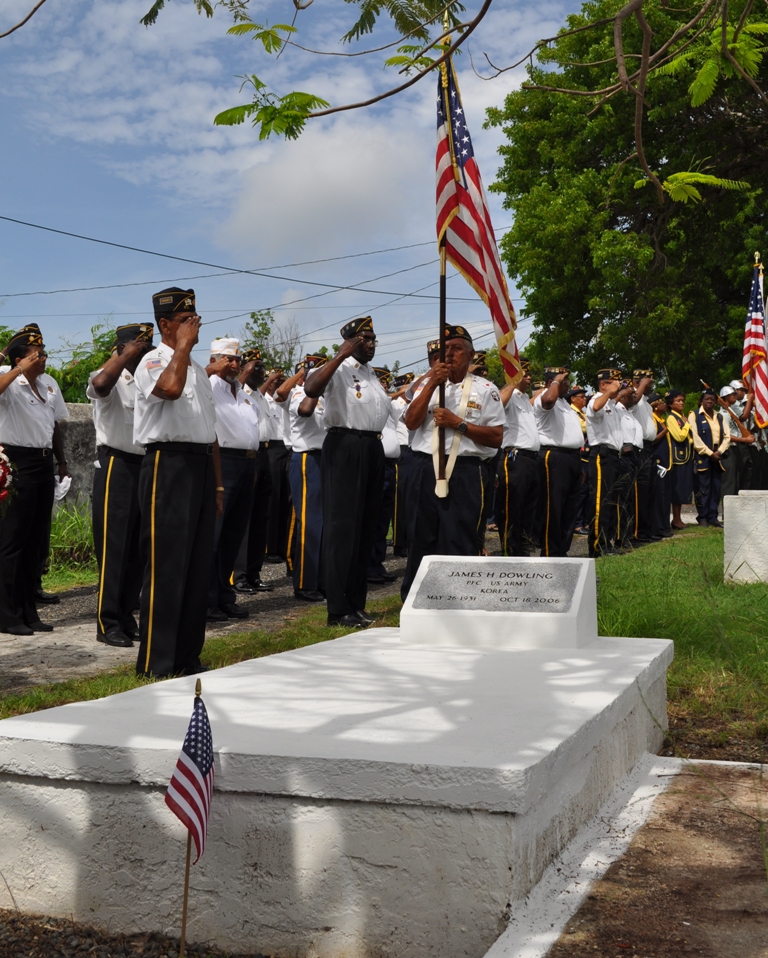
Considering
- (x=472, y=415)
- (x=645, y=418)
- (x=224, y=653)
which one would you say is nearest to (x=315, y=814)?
(x=224, y=653)

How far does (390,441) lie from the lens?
44.1ft

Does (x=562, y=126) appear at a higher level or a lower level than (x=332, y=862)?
higher

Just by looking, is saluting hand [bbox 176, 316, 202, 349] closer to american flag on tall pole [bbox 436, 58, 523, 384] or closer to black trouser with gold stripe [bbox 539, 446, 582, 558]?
american flag on tall pole [bbox 436, 58, 523, 384]

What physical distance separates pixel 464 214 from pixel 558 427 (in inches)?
226

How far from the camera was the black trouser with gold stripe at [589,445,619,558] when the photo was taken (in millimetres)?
13828

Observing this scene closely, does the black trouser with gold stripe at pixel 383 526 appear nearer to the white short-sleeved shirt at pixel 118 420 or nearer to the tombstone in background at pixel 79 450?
the white short-sleeved shirt at pixel 118 420

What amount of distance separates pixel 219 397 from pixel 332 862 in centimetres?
695

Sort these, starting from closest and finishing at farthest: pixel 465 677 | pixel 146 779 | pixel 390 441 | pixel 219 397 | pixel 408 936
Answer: pixel 408 936 → pixel 146 779 → pixel 465 677 → pixel 219 397 → pixel 390 441

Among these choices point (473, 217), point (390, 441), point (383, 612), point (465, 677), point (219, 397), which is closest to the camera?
point (465, 677)

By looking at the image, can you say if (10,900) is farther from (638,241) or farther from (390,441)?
(638,241)

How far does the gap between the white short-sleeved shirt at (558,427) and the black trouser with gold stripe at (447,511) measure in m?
5.37

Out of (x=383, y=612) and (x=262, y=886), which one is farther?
(x=383, y=612)

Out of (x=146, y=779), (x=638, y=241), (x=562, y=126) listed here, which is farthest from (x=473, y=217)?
(x=562, y=126)

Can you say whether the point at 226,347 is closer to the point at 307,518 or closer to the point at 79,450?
the point at 307,518
